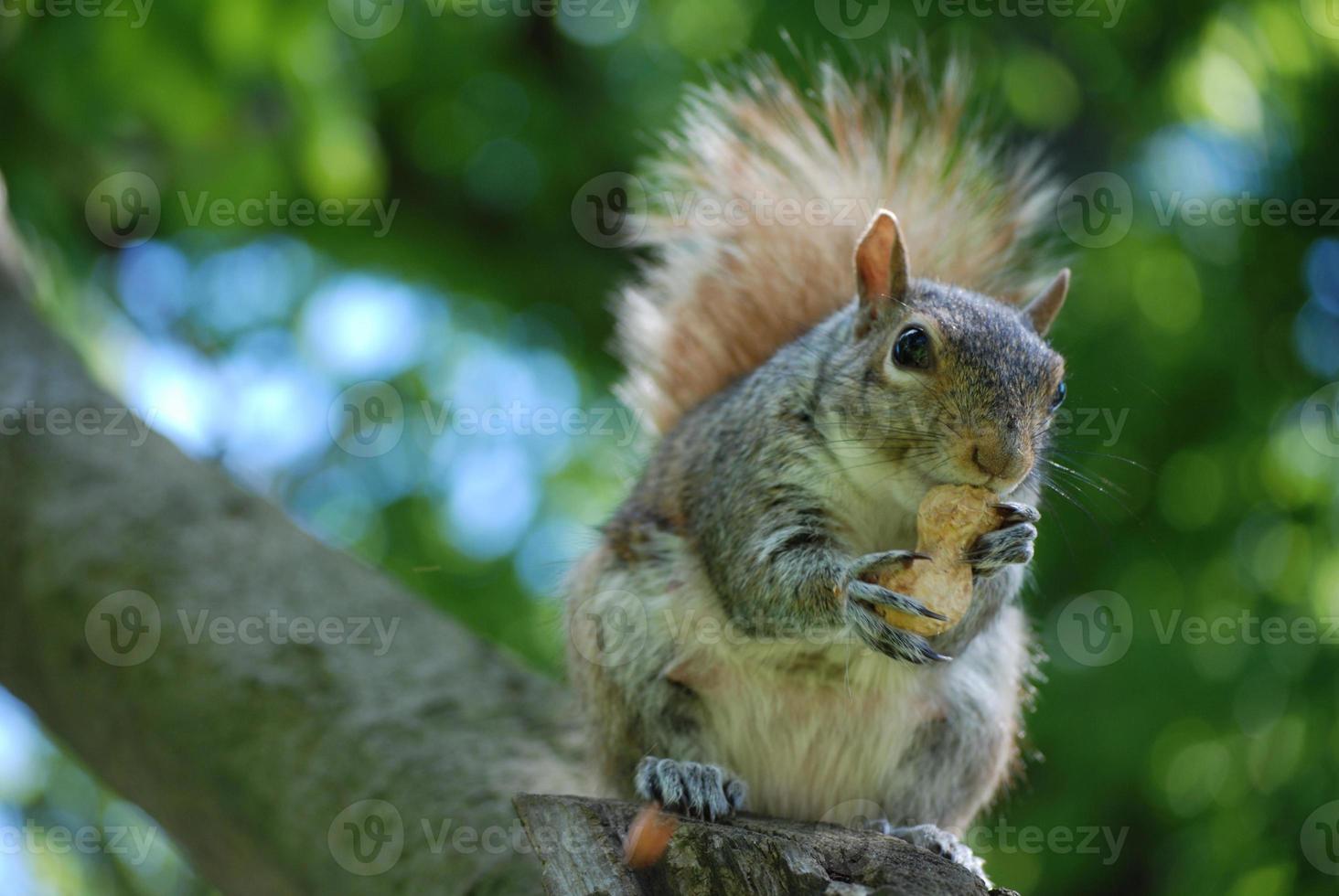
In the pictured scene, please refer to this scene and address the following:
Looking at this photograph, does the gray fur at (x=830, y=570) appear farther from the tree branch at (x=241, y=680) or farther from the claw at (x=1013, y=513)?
the tree branch at (x=241, y=680)

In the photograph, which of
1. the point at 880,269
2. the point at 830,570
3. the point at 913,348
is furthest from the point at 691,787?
the point at 880,269

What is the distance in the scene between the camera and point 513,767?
2.51 metres

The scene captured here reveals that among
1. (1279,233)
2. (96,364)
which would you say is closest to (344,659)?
(96,364)

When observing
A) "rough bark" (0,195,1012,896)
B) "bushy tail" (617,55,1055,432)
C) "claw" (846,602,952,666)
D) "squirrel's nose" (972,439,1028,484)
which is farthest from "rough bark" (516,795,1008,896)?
"bushy tail" (617,55,1055,432)

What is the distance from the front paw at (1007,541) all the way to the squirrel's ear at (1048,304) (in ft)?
1.80

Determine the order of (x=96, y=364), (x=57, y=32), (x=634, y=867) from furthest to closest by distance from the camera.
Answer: (x=96, y=364), (x=57, y=32), (x=634, y=867)

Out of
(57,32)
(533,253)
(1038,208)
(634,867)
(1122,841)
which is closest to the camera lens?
(634,867)

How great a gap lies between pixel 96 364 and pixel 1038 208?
306 cm

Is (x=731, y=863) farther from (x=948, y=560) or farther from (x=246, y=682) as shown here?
(x=246, y=682)

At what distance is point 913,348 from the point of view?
214 centimetres

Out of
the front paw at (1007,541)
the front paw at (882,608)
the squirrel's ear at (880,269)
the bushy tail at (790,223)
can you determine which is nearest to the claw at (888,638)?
the front paw at (882,608)

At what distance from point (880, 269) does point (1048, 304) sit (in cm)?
36

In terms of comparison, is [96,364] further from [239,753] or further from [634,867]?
[634,867]

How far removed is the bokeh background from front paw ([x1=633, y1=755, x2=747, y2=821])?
78 centimetres
